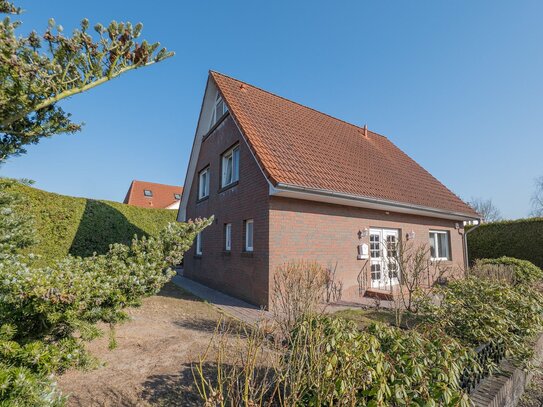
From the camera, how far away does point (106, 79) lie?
481 centimetres

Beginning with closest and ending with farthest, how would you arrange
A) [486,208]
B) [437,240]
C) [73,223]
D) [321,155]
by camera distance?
[321,155] < [73,223] < [437,240] < [486,208]

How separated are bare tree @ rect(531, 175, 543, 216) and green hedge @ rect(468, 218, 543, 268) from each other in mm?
29246

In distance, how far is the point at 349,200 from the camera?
27.5 ft

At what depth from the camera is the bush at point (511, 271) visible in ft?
29.7

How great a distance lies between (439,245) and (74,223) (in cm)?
1579

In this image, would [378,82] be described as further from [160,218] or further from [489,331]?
[160,218]

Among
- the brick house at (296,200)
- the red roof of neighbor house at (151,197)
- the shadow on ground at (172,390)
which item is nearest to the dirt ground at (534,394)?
the brick house at (296,200)

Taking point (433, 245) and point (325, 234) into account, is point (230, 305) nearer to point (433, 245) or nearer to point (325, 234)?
point (325, 234)

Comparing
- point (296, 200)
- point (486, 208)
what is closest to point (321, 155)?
point (296, 200)

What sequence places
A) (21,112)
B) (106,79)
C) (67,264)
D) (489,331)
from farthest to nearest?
(106,79), (21,112), (489,331), (67,264)

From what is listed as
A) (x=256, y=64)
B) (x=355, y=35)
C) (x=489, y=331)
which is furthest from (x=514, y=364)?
Answer: (x=256, y=64)

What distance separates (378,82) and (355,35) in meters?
2.17

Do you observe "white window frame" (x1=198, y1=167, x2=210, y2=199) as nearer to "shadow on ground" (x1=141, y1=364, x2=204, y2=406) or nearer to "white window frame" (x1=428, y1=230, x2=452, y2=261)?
"shadow on ground" (x1=141, y1=364, x2=204, y2=406)

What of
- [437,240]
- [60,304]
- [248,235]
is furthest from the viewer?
[437,240]
